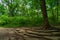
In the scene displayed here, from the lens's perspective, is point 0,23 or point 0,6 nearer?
point 0,23

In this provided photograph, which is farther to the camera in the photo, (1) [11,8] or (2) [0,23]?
(1) [11,8]

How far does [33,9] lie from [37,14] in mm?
1527

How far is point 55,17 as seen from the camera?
17.6m

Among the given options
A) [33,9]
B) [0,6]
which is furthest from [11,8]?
[33,9]

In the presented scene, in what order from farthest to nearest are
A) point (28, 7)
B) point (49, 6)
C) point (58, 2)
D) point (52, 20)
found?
point (28, 7)
point (49, 6)
point (58, 2)
point (52, 20)

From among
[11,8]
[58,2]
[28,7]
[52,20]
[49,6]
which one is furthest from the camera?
[11,8]

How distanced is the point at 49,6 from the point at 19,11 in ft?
20.3

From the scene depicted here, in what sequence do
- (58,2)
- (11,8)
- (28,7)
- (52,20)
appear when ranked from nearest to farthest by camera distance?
(52,20), (58,2), (28,7), (11,8)

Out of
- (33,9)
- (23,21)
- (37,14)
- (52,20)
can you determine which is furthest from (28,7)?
(52,20)

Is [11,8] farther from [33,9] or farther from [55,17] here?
[55,17]

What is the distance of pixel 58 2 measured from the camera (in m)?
18.6

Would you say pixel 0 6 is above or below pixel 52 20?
above

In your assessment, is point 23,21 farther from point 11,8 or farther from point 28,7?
point 11,8

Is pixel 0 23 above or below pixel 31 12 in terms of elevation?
below
